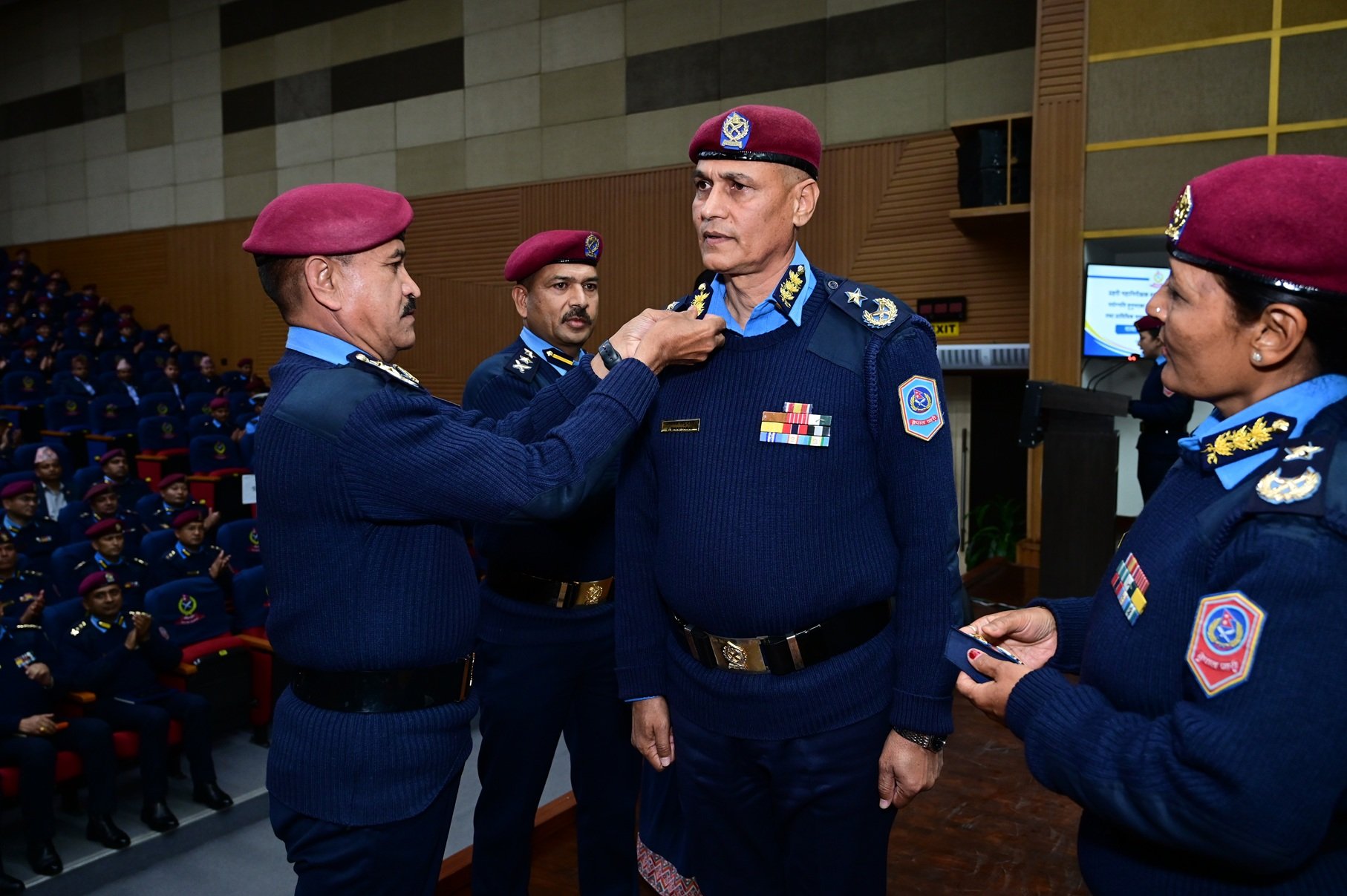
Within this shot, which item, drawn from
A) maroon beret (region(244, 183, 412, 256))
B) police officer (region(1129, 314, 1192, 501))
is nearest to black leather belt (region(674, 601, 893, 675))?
maroon beret (region(244, 183, 412, 256))

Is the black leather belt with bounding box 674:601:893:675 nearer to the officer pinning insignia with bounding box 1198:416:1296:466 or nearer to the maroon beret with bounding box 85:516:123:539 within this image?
the officer pinning insignia with bounding box 1198:416:1296:466

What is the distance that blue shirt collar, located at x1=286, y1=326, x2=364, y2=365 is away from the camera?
4.58ft

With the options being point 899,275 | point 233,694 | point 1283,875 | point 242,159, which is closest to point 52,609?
point 233,694

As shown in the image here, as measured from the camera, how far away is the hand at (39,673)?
351cm

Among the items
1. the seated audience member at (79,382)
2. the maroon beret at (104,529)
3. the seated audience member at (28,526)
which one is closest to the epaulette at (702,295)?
the maroon beret at (104,529)

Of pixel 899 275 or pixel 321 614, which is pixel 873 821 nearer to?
pixel 321 614

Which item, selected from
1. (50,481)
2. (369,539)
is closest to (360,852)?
(369,539)

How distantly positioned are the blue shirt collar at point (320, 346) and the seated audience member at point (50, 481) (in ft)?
18.9

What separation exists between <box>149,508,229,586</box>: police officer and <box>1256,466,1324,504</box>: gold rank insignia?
504 centimetres

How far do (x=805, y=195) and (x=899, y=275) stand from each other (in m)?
5.92

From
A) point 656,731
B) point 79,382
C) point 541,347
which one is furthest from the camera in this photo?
point 79,382

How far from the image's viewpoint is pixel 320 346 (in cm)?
140

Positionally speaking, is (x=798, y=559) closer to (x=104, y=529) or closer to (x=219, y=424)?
(x=104, y=529)

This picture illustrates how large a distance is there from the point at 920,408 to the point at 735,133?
20.3 inches
